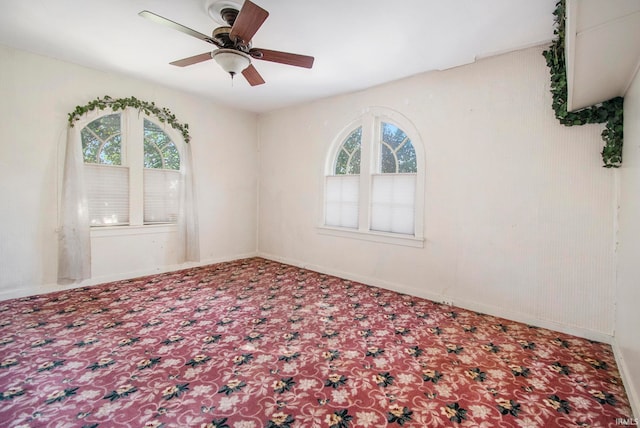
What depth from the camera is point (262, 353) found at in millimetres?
2416

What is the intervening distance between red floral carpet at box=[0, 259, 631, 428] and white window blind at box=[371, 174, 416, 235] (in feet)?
3.54

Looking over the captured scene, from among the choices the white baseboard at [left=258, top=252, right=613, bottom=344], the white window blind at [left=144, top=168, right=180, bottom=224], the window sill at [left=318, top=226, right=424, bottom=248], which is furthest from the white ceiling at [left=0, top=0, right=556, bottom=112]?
the white baseboard at [left=258, top=252, right=613, bottom=344]

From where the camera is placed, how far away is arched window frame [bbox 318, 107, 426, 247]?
3.82m

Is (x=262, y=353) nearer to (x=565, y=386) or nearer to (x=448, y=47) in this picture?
(x=565, y=386)

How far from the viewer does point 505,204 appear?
320 cm

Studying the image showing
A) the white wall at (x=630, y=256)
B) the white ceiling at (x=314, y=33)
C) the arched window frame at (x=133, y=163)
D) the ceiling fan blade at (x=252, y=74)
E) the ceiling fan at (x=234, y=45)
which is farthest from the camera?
the arched window frame at (x=133, y=163)

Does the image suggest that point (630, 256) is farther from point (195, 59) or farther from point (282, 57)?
point (195, 59)

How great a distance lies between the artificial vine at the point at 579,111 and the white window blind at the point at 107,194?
524cm

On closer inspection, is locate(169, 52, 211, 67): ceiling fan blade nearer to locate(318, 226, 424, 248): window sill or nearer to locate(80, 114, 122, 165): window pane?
locate(80, 114, 122, 165): window pane

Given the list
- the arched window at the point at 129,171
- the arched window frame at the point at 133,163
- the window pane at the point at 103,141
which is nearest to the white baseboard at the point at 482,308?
the arched window at the point at 129,171

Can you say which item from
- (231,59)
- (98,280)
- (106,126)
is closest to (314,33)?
(231,59)

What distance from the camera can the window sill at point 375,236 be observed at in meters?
3.86

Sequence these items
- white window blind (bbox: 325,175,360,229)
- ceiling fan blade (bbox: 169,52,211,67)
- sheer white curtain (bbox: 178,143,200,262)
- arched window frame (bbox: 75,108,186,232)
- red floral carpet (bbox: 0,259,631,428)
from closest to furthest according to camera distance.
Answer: red floral carpet (bbox: 0,259,631,428), ceiling fan blade (bbox: 169,52,211,67), arched window frame (bbox: 75,108,186,232), white window blind (bbox: 325,175,360,229), sheer white curtain (bbox: 178,143,200,262)

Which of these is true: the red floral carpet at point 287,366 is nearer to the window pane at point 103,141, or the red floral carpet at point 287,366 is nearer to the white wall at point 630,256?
the white wall at point 630,256
